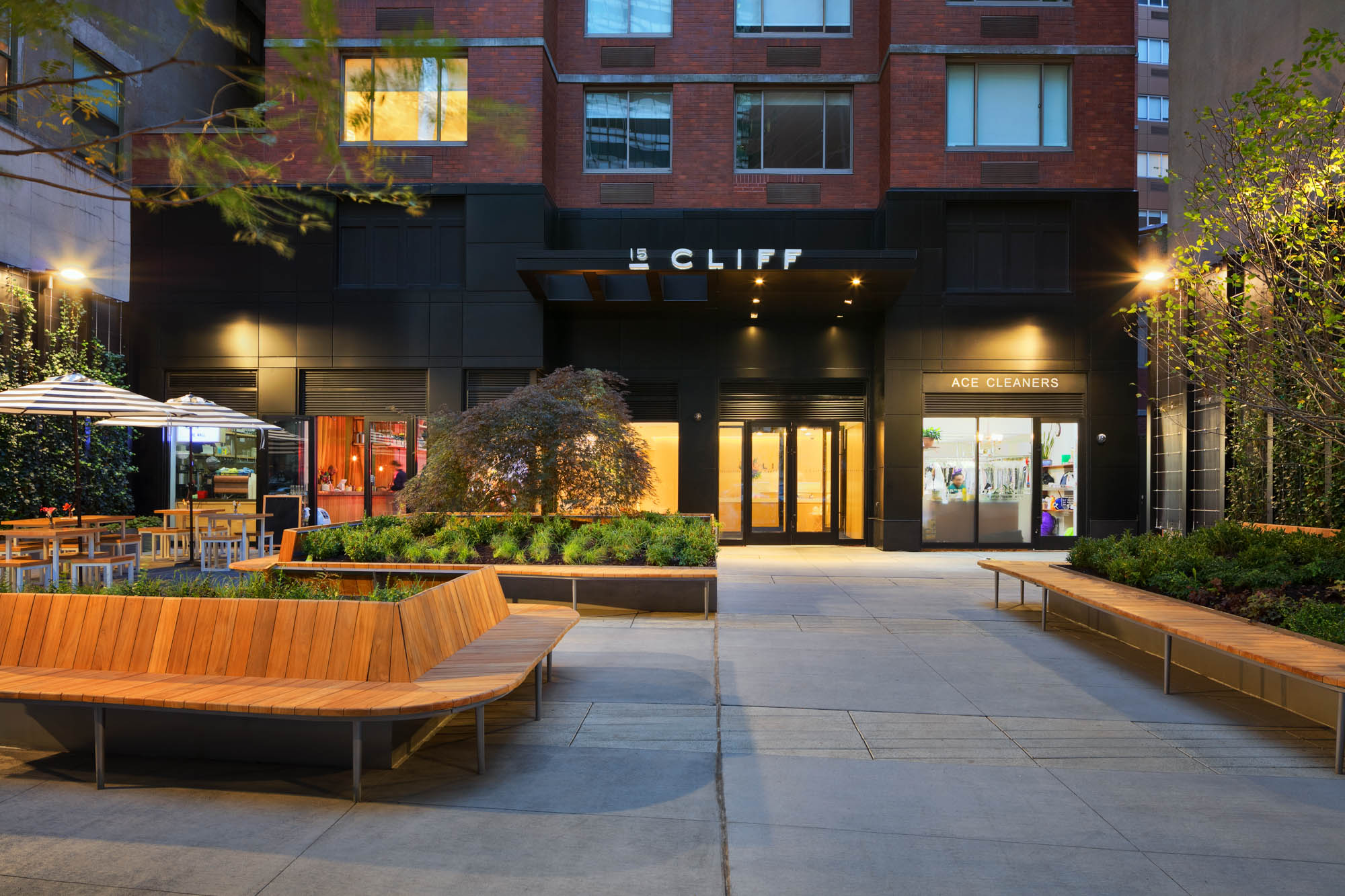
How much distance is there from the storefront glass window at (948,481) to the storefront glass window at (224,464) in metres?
14.5

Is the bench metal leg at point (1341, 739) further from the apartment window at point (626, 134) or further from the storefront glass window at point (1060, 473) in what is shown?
the apartment window at point (626, 134)

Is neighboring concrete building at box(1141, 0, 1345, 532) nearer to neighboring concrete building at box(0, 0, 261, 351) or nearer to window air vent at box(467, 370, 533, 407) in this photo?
window air vent at box(467, 370, 533, 407)

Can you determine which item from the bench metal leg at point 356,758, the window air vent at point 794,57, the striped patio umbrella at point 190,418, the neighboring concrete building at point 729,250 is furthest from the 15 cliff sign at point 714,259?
the bench metal leg at point 356,758

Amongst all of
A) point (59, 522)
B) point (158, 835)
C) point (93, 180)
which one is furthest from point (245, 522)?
point (158, 835)

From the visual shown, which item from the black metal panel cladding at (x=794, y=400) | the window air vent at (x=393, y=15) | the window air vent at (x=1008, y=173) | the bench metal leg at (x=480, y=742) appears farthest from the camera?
the black metal panel cladding at (x=794, y=400)

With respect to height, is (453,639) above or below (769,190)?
below

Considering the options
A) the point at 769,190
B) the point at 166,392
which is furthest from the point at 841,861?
the point at 166,392

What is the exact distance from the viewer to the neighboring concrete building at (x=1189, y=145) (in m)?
15.0

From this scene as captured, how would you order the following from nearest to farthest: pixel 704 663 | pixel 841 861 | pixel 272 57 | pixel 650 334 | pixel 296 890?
1. pixel 296 890
2. pixel 841 861
3. pixel 704 663
4. pixel 272 57
5. pixel 650 334

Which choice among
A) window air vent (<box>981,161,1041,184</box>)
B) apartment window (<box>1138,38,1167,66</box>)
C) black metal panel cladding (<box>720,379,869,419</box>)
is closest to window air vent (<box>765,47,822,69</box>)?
window air vent (<box>981,161,1041,184</box>)

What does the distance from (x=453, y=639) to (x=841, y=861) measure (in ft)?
9.93

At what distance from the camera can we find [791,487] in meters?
20.4

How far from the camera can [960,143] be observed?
755 inches

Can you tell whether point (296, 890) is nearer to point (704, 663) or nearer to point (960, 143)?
point (704, 663)
